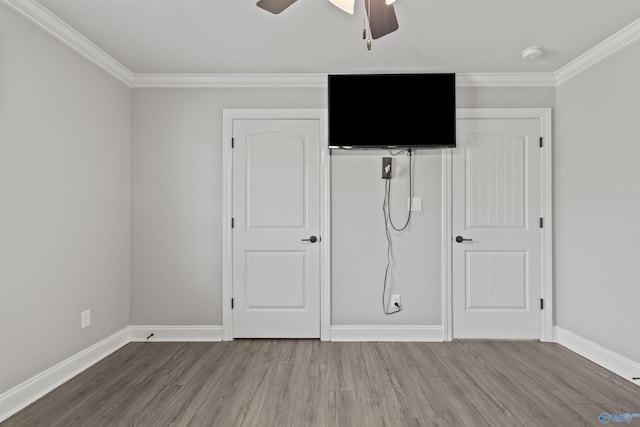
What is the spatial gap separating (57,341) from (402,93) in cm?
328

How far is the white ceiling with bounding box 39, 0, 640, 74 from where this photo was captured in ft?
7.23

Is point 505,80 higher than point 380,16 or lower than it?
higher

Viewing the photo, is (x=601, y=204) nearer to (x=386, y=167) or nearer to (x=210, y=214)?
(x=386, y=167)

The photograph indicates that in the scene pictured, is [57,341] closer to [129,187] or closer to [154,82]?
[129,187]

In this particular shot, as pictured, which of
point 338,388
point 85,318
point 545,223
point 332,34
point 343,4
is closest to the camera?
point 343,4

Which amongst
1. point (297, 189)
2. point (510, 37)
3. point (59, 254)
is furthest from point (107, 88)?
point (510, 37)

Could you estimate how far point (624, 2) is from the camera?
7.04 feet

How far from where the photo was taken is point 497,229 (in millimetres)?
3217

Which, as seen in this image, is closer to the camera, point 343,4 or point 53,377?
point 343,4

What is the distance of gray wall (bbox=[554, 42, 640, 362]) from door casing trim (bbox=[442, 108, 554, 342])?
0.26 feet

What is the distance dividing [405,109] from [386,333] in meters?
2.05

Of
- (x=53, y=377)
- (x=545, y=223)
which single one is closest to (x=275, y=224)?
(x=53, y=377)

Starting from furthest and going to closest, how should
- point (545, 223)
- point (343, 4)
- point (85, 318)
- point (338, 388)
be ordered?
point (545, 223), point (85, 318), point (338, 388), point (343, 4)

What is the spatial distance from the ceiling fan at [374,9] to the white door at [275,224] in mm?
1604
